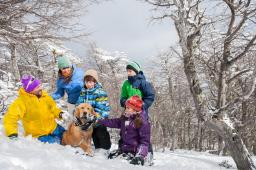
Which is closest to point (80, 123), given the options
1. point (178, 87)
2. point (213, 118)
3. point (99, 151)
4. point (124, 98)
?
point (99, 151)

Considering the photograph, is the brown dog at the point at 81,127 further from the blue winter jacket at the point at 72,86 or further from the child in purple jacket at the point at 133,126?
the blue winter jacket at the point at 72,86

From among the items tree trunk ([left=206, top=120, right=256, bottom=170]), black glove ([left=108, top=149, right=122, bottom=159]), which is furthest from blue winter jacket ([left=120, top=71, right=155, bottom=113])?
tree trunk ([left=206, top=120, right=256, bottom=170])

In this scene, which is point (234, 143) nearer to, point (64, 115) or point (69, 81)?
point (64, 115)

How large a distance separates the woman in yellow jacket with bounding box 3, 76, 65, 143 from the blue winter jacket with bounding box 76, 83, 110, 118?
1.71ft

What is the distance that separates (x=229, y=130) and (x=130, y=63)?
3665 millimetres

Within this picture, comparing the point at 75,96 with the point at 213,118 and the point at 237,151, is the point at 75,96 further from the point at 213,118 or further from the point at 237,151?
the point at 237,151

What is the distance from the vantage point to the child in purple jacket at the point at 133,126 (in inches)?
249

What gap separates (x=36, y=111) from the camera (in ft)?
20.9

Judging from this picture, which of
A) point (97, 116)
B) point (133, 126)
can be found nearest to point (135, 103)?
point (133, 126)

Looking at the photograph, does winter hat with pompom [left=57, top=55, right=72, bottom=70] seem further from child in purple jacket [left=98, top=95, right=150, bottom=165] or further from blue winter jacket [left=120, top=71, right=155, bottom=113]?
child in purple jacket [left=98, top=95, right=150, bottom=165]

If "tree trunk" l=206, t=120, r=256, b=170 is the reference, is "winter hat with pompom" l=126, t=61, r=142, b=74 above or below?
above

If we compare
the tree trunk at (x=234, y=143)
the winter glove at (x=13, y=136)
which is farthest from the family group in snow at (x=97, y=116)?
the tree trunk at (x=234, y=143)

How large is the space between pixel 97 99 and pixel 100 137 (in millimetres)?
627

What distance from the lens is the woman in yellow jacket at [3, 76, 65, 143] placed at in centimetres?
629
